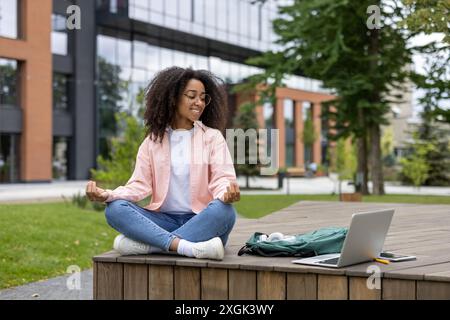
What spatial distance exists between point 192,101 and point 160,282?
135cm

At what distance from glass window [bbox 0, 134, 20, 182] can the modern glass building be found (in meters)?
0.05

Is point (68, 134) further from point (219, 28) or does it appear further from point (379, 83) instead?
point (379, 83)

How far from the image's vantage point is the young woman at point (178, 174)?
488cm

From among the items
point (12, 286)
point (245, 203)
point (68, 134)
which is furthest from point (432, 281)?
point (68, 134)

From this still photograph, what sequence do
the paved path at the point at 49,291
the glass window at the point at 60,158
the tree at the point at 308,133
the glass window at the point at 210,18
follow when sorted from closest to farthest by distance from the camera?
the paved path at the point at 49,291 → the glass window at the point at 60,158 → the glass window at the point at 210,18 → the tree at the point at 308,133

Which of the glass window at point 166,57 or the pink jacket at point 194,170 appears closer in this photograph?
the pink jacket at point 194,170

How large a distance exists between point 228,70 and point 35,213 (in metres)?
34.3

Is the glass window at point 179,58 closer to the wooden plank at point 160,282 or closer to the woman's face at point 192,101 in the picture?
the woman's face at point 192,101

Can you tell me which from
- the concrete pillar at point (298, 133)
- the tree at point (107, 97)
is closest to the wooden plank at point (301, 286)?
the tree at point (107, 97)

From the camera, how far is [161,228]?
16.2 ft

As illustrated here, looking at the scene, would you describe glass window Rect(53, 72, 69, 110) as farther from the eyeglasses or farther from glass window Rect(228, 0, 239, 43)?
the eyeglasses

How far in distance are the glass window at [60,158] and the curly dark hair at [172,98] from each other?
32.8m

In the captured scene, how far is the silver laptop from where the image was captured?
4270mm

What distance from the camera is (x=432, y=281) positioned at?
4.03 meters
